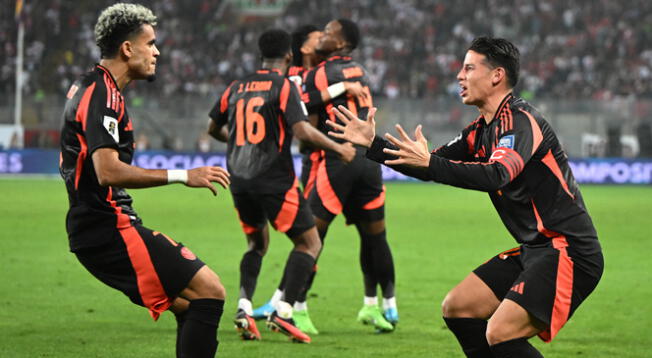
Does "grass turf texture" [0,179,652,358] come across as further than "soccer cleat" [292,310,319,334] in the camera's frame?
No

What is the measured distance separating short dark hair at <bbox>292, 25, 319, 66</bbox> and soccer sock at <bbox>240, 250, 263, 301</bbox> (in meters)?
2.23

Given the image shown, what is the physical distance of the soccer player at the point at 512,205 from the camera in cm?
→ 470

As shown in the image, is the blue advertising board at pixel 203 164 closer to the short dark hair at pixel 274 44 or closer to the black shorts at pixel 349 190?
the black shorts at pixel 349 190

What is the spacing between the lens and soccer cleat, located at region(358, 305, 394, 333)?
25.1ft

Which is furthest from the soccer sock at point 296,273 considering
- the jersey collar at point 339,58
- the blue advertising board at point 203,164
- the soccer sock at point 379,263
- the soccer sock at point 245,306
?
the blue advertising board at point 203,164

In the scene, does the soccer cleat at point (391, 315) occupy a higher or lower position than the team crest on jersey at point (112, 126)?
lower

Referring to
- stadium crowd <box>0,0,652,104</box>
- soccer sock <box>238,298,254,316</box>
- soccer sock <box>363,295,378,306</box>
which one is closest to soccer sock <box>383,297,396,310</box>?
soccer sock <box>363,295,378,306</box>

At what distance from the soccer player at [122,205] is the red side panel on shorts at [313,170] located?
10.3ft

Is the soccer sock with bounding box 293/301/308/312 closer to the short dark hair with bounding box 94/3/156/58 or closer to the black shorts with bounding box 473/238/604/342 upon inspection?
the black shorts with bounding box 473/238/604/342

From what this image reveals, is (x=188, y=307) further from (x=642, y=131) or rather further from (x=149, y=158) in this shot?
(x=642, y=131)

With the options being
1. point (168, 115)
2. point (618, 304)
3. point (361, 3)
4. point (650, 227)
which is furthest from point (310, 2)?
point (618, 304)

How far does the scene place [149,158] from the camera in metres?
26.9

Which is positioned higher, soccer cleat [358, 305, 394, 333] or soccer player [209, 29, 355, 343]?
soccer player [209, 29, 355, 343]

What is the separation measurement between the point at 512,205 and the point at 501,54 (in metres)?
0.81
